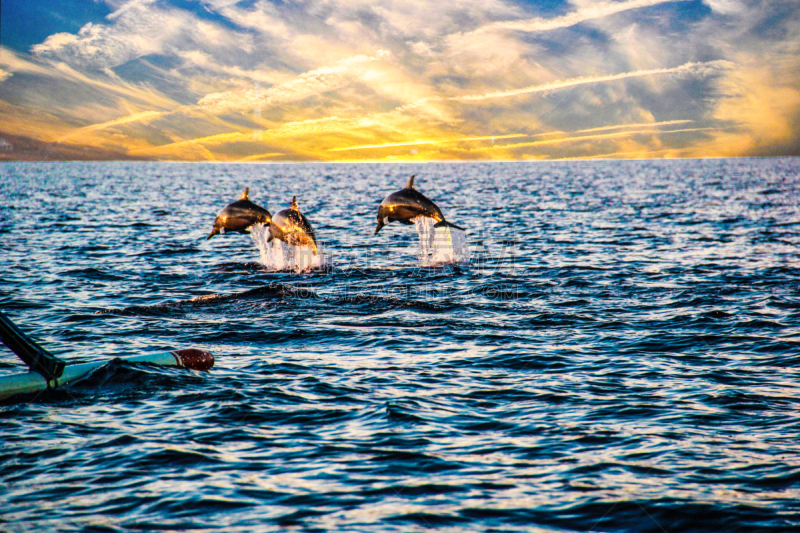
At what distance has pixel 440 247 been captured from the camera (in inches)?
1120

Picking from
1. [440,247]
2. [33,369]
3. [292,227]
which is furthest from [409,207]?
[33,369]

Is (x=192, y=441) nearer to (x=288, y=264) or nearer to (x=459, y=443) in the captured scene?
(x=459, y=443)

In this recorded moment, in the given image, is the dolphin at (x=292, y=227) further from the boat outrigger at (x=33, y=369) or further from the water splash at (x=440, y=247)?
the boat outrigger at (x=33, y=369)

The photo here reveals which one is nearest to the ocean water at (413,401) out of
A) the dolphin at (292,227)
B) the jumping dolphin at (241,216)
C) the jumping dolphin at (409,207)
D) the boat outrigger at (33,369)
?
the boat outrigger at (33,369)

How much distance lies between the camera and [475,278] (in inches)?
813

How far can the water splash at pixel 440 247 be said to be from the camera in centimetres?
2417

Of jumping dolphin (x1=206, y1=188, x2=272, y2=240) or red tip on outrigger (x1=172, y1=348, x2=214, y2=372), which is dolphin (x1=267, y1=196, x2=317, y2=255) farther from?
red tip on outrigger (x1=172, y1=348, x2=214, y2=372)

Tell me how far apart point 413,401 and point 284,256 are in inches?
569

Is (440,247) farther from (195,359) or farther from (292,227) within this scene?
(195,359)

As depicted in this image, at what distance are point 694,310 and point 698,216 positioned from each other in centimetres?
2731

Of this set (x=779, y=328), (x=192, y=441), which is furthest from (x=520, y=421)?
(x=779, y=328)

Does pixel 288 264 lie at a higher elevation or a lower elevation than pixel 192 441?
higher

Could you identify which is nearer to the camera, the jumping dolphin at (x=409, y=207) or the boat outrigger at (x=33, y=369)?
the boat outrigger at (x=33, y=369)

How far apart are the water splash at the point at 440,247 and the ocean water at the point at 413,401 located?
1695 millimetres
